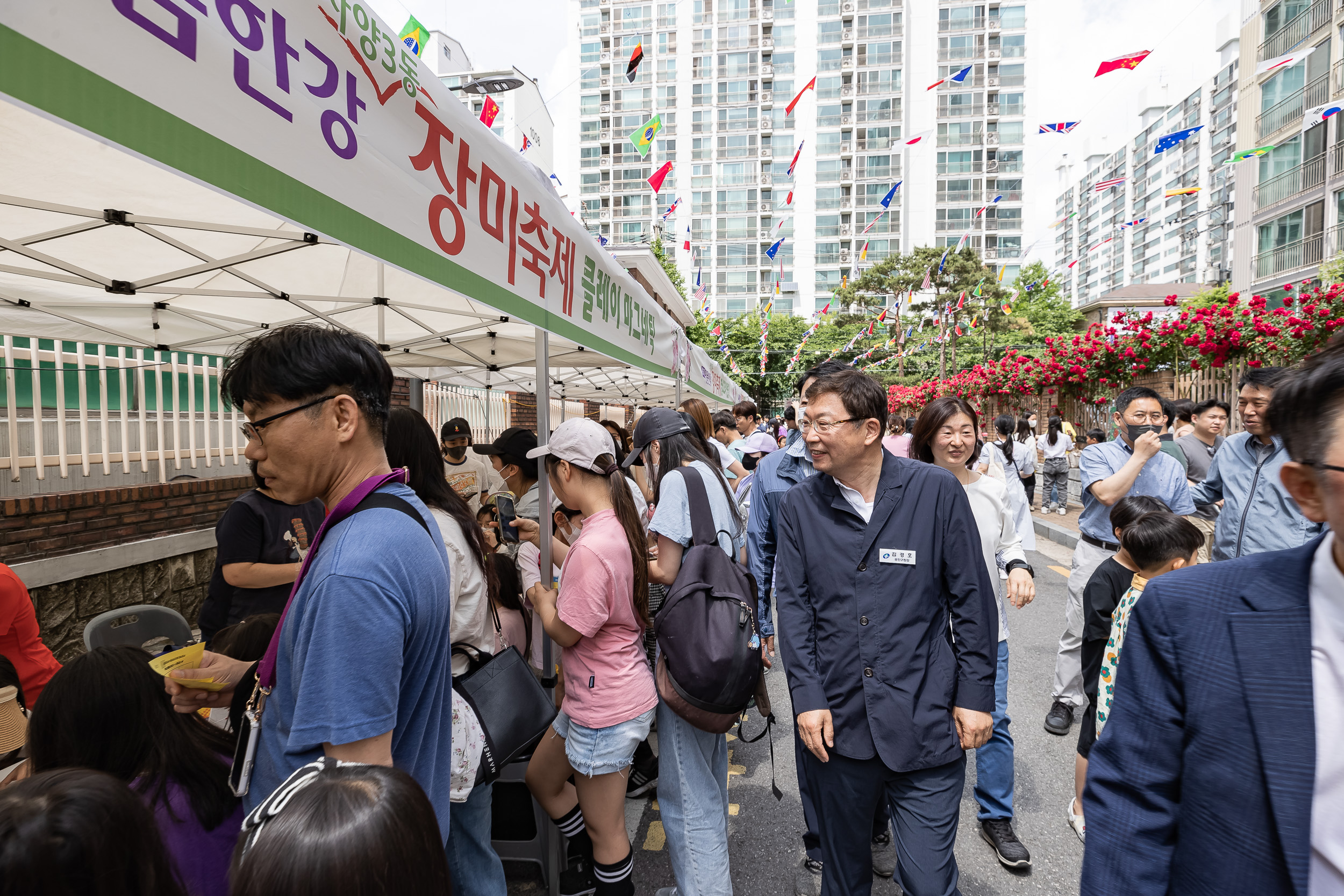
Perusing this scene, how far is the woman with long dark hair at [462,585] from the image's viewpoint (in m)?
2.05

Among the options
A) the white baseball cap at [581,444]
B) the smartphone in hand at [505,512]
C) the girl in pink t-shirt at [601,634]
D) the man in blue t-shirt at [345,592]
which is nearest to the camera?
the man in blue t-shirt at [345,592]

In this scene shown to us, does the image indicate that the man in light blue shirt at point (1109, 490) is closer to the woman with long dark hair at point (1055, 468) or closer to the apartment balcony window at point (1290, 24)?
the woman with long dark hair at point (1055, 468)

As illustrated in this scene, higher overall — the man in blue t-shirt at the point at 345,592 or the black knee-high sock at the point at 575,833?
the man in blue t-shirt at the point at 345,592

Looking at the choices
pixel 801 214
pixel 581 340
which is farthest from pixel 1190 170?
pixel 581 340

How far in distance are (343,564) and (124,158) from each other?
4.99 feet

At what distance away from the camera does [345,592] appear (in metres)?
→ 1.17

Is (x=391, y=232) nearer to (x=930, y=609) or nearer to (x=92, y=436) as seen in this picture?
(x=930, y=609)

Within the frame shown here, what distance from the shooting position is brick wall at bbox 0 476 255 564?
14.1 ft

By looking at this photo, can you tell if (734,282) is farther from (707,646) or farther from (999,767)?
(707,646)

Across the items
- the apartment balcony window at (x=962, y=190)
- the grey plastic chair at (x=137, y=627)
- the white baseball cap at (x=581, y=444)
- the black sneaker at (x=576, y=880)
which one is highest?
the apartment balcony window at (x=962, y=190)

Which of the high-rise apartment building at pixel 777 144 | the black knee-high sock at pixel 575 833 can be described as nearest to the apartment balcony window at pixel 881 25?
the high-rise apartment building at pixel 777 144

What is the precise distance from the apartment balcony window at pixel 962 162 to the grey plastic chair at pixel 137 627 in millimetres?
66706

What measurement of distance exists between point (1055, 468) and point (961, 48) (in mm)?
61059

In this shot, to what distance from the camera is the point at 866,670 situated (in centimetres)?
201
